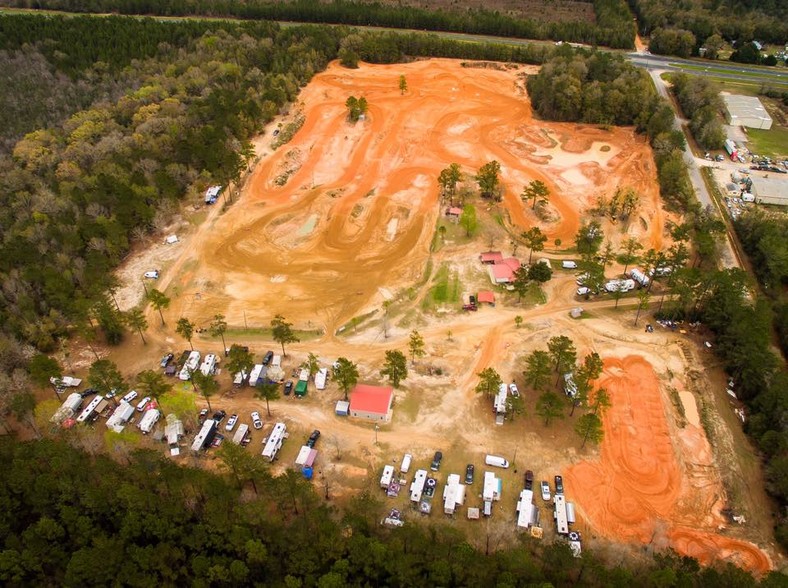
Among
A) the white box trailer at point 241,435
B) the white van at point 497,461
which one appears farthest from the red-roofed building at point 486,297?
the white box trailer at point 241,435

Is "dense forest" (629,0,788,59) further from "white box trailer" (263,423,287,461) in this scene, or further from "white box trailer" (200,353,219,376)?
"white box trailer" (263,423,287,461)

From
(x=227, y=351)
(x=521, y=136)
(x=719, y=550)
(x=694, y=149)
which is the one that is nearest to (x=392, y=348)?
(x=227, y=351)

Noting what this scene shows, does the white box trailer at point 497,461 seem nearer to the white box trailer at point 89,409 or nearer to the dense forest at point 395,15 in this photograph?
the white box trailer at point 89,409

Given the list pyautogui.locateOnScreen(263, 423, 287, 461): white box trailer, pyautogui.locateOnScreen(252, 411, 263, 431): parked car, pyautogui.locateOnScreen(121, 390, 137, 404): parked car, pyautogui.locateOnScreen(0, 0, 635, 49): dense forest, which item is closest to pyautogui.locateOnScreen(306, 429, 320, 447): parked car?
pyautogui.locateOnScreen(263, 423, 287, 461): white box trailer

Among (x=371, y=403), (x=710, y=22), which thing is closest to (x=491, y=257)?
(x=371, y=403)

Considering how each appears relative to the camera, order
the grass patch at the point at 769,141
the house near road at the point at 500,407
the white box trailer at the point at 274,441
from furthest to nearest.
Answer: the grass patch at the point at 769,141
the house near road at the point at 500,407
the white box trailer at the point at 274,441

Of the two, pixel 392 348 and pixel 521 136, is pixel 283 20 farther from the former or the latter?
pixel 392 348
